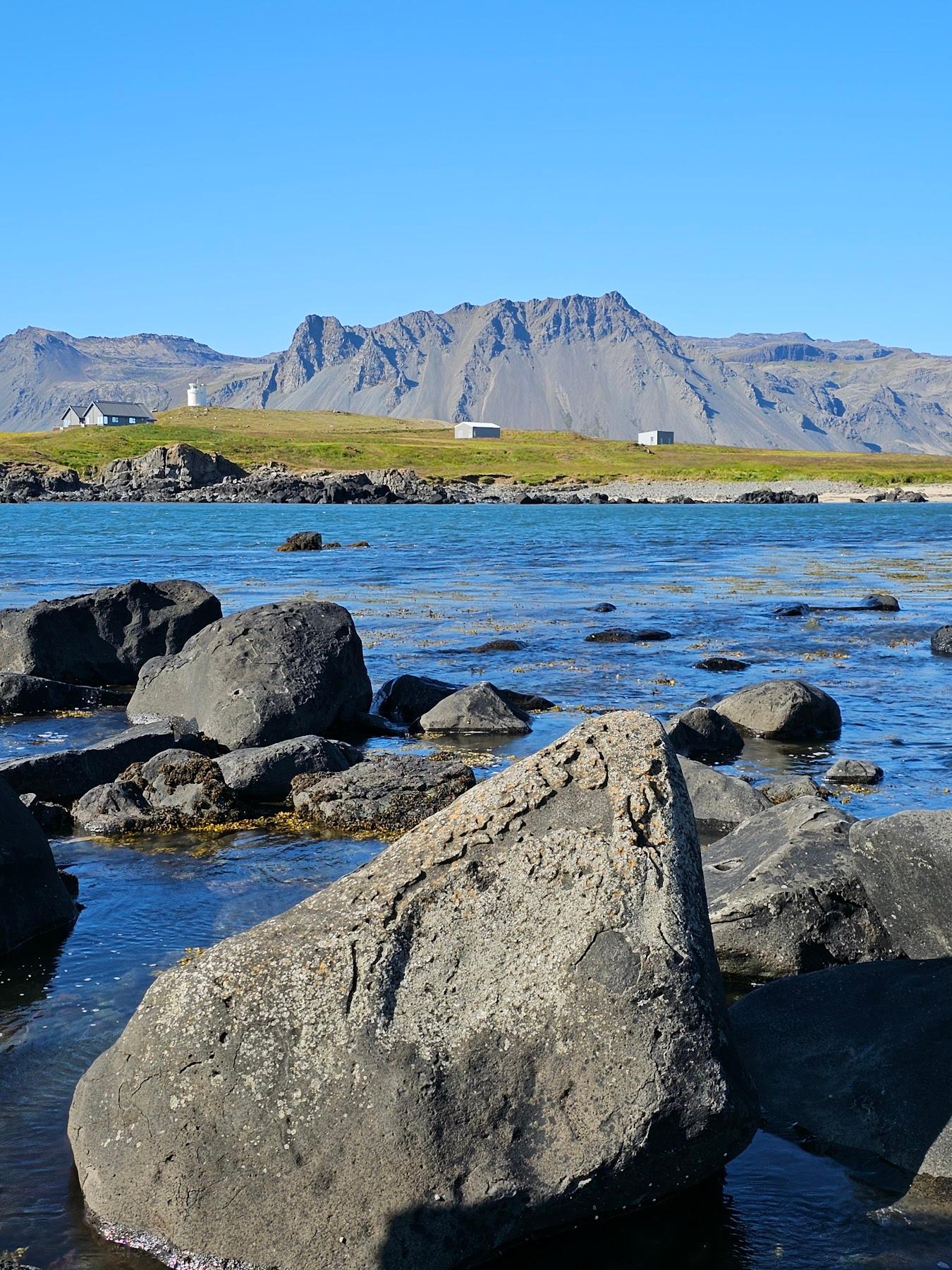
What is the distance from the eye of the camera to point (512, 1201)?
695 centimetres

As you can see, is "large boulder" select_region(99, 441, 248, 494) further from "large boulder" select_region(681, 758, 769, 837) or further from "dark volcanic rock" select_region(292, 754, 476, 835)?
"large boulder" select_region(681, 758, 769, 837)

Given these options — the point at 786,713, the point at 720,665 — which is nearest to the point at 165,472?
the point at 720,665

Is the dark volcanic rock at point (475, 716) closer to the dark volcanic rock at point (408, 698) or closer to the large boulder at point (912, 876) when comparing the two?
the dark volcanic rock at point (408, 698)

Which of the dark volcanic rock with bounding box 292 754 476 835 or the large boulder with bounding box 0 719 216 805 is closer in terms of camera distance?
the dark volcanic rock with bounding box 292 754 476 835

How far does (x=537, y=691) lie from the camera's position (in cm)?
2581

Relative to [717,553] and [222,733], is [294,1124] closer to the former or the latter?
[222,733]

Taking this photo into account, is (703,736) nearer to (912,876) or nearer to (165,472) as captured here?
(912,876)

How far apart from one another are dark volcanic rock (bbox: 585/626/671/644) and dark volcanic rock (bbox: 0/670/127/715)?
1407cm

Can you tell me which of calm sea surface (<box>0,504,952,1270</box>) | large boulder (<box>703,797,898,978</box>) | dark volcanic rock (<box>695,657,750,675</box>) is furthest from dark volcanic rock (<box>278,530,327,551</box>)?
large boulder (<box>703,797,898,978</box>)

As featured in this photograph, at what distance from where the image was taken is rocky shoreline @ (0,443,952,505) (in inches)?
6344

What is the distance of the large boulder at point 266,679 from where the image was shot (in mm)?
19766

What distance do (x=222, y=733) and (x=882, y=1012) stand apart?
502 inches

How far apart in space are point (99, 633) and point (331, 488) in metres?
135

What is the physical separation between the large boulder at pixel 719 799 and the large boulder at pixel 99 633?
14.3 meters
